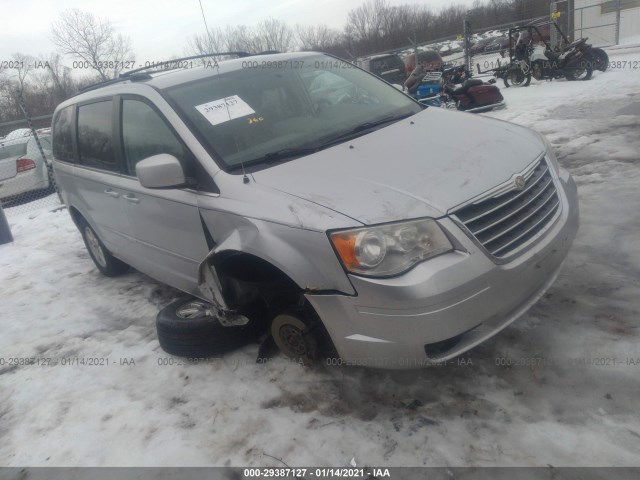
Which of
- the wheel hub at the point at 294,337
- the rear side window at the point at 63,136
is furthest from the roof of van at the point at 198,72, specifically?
the wheel hub at the point at 294,337

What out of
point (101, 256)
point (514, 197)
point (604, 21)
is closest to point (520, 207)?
point (514, 197)

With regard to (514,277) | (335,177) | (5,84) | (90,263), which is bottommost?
(90,263)

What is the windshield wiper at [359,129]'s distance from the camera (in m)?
2.97

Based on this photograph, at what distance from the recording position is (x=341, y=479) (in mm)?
2205

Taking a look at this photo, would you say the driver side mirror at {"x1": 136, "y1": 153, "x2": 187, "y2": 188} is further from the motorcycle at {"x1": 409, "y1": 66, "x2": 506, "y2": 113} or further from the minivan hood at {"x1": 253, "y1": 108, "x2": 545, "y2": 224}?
the motorcycle at {"x1": 409, "y1": 66, "x2": 506, "y2": 113}

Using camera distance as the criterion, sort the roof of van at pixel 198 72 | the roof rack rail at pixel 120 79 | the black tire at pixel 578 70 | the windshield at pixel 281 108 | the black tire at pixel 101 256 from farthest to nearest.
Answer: the black tire at pixel 578 70 → the black tire at pixel 101 256 → the roof rack rail at pixel 120 79 → the roof of van at pixel 198 72 → the windshield at pixel 281 108

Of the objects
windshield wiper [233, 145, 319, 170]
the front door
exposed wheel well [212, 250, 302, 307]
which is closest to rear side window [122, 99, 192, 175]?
Result: the front door

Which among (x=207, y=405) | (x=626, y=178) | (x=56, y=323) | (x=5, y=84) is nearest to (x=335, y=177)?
(x=207, y=405)

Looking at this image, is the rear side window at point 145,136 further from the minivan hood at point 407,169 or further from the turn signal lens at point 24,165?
the turn signal lens at point 24,165

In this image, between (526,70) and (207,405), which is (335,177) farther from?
(526,70)

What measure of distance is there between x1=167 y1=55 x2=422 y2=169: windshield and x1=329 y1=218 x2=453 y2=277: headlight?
2.79 feet

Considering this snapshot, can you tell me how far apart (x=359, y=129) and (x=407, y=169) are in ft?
2.39

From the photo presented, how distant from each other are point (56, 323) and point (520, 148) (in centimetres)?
401

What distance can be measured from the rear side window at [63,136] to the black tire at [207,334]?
2.38 m
